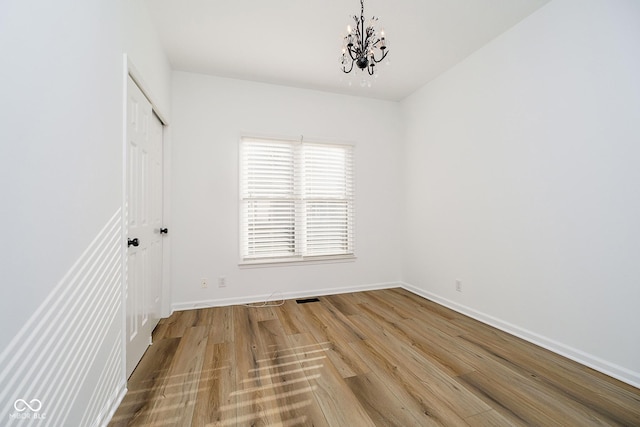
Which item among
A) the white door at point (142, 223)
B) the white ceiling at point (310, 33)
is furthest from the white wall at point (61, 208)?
the white ceiling at point (310, 33)

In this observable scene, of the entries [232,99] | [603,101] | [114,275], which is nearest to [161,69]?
[232,99]

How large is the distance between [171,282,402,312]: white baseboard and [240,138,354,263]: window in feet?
1.53

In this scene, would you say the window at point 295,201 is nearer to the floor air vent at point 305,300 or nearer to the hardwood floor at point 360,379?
the floor air vent at point 305,300

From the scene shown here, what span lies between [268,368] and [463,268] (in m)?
2.40

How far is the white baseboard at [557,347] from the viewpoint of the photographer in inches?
71.2

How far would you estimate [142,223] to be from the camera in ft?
7.23

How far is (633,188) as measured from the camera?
5.90 ft

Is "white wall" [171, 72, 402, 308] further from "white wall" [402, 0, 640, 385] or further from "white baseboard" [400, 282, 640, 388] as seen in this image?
"white baseboard" [400, 282, 640, 388]

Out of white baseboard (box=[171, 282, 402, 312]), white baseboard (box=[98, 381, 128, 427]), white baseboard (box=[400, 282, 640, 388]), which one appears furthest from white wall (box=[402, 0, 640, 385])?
white baseboard (box=[98, 381, 128, 427])

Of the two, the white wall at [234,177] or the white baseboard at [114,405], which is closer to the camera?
the white baseboard at [114,405]

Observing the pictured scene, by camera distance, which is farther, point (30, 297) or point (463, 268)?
point (463, 268)

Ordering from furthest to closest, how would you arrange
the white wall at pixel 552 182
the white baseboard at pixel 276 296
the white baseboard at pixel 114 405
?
the white baseboard at pixel 276 296, the white wall at pixel 552 182, the white baseboard at pixel 114 405

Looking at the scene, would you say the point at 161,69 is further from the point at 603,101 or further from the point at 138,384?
the point at 603,101

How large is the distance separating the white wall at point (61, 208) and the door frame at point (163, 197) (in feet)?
0.17
